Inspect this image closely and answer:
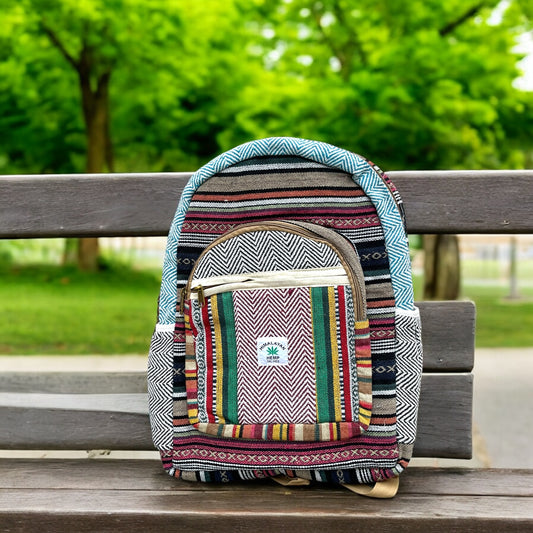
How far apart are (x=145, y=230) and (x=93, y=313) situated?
8313mm

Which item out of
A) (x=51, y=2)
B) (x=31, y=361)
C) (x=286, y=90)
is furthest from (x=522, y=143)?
(x=31, y=361)

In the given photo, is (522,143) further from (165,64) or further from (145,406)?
(145,406)

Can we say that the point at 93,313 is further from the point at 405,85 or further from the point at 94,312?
the point at 405,85

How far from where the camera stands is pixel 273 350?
1515 mm

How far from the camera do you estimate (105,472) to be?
1689 millimetres

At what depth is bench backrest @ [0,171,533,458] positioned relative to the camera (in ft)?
5.66

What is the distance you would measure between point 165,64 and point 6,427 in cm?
1047

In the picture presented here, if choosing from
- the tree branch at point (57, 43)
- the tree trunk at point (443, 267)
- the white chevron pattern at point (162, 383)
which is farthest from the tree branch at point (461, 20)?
the white chevron pattern at point (162, 383)

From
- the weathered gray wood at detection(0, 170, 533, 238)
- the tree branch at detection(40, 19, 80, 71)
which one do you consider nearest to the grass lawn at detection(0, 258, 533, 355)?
the tree branch at detection(40, 19, 80, 71)

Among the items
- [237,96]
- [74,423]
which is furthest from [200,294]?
[237,96]

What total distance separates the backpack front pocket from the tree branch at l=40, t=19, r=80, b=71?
414 inches

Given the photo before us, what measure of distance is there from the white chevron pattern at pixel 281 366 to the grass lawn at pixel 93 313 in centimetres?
559

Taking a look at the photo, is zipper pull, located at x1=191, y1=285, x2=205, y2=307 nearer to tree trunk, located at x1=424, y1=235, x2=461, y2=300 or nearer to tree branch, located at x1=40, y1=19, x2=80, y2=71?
tree trunk, located at x1=424, y1=235, x2=461, y2=300

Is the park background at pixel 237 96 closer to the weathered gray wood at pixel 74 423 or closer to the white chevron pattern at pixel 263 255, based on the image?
the weathered gray wood at pixel 74 423
